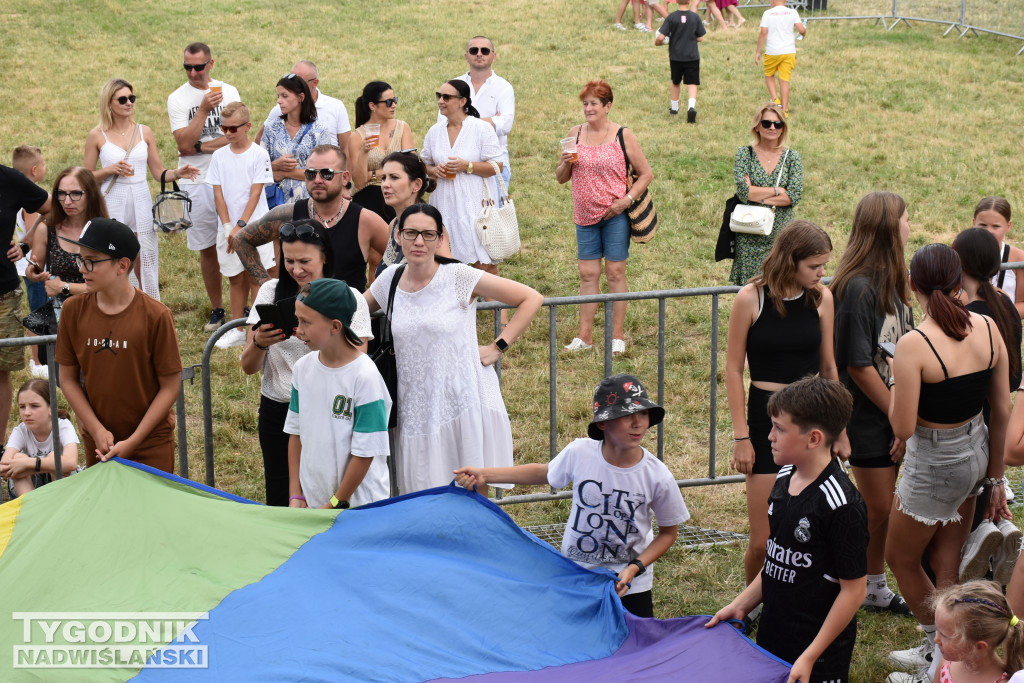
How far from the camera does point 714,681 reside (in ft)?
13.3

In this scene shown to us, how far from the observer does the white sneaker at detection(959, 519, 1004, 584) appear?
202 inches

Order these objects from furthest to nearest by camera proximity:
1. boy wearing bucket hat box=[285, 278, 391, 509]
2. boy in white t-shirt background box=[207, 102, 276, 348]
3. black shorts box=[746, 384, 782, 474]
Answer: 1. boy in white t-shirt background box=[207, 102, 276, 348]
2. black shorts box=[746, 384, 782, 474]
3. boy wearing bucket hat box=[285, 278, 391, 509]

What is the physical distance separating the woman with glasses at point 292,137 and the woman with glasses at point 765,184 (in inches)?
139

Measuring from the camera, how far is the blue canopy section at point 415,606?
162 inches

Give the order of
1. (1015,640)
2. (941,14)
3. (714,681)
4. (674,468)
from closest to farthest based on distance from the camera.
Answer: (1015,640) → (714,681) → (674,468) → (941,14)

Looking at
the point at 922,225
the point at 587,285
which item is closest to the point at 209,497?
the point at 587,285

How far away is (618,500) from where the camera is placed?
4.78 meters

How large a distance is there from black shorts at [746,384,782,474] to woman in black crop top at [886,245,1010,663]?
0.62m

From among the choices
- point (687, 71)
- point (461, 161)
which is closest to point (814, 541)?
point (461, 161)

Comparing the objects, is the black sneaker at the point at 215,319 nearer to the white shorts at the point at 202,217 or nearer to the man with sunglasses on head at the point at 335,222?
the white shorts at the point at 202,217

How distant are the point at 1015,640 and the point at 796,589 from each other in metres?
0.80

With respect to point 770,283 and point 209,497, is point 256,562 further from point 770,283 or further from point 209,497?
point 770,283

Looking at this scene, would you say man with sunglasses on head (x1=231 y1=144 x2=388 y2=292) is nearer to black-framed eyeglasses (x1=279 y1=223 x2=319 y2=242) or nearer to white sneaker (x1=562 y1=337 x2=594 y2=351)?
black-framed eyeglasses (x1=279 y1=223 x2=319 y2=242)

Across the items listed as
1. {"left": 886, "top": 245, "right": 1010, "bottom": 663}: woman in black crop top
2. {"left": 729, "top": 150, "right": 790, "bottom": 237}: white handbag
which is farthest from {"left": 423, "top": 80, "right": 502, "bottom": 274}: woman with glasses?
{"left": 886, "top": 245, "right": 1010, "bottom": 663}: woman in black crop top
